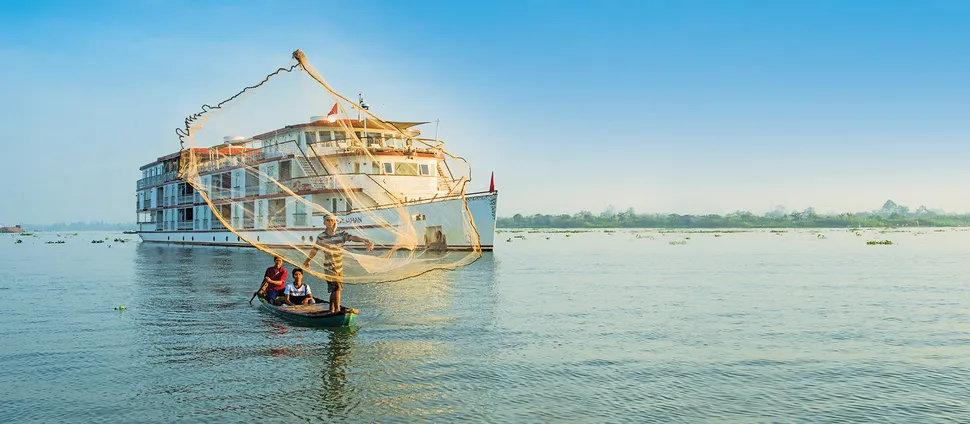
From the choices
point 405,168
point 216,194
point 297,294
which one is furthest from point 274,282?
point 405,168

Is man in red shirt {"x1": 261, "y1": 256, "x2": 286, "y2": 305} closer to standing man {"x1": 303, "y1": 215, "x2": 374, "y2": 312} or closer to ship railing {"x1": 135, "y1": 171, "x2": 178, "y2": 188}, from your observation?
standing man {"x1": 303, "y1": 215, "x2": 374, "y2": 312}

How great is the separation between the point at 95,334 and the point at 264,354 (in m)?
5.69

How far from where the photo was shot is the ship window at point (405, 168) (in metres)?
49.9

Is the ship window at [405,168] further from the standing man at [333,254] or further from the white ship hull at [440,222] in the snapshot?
the standing man at [333,254]

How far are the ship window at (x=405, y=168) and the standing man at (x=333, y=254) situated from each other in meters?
31.3

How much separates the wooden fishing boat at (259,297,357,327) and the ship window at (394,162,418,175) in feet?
97.3

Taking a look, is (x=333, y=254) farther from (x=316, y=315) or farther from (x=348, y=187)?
(x=348, y=187)

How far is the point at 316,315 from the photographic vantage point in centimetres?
1823

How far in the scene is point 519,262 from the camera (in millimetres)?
47500

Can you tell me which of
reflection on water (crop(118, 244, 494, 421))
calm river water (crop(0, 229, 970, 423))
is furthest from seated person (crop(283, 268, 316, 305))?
calm river water (crop(0, 229, 970, 423))

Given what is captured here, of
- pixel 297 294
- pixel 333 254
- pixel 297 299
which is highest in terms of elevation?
pixel 333 254

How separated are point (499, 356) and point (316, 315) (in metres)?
5.51

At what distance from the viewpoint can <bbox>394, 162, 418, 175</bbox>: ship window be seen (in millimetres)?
49916

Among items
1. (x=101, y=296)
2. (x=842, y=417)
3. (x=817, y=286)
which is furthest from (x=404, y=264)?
(x=817, y=286)
